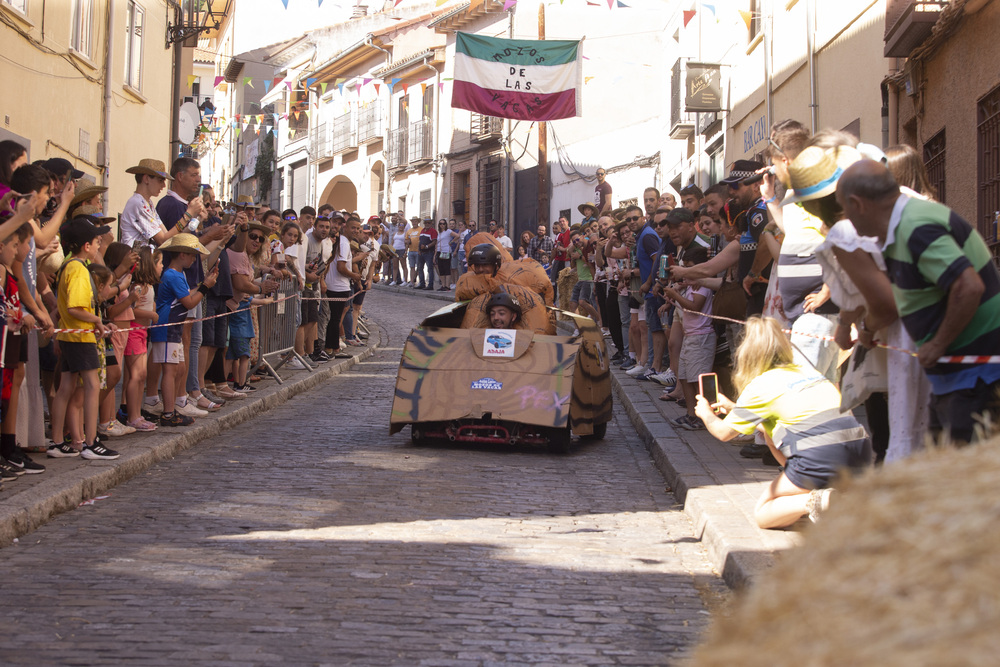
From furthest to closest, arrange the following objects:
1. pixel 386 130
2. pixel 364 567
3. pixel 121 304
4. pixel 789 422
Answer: pixel 386 130, pixel 121 304, pixel 789 422, pixel 364 567

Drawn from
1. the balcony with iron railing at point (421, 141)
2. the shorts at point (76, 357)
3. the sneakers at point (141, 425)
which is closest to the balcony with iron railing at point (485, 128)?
the balcony with iron railing at point (421, 141)

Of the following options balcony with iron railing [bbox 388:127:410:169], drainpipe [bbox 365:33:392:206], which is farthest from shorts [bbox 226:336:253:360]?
balcony with iron railing [bbox 388:127:410:169]

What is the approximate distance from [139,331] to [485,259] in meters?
2.93

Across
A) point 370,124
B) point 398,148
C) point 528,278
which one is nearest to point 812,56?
point 528,278

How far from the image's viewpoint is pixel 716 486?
7.07 metres

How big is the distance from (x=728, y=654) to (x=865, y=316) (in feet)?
11.2

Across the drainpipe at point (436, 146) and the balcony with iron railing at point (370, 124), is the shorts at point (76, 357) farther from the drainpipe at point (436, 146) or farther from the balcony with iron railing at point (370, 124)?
the balcony with iron railing at point (370, 124)

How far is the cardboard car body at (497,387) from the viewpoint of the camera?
888 centimetres

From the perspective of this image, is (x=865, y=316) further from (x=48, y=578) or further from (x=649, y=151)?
(x=649, y=151)

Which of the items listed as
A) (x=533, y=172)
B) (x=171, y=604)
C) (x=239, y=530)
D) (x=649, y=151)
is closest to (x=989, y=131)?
(x=239, y=530)

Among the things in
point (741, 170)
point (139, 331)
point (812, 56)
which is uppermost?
point (812, 56)

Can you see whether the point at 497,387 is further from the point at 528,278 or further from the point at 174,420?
the point at 174,420

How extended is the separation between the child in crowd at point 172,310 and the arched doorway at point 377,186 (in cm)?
3751

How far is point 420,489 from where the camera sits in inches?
286
